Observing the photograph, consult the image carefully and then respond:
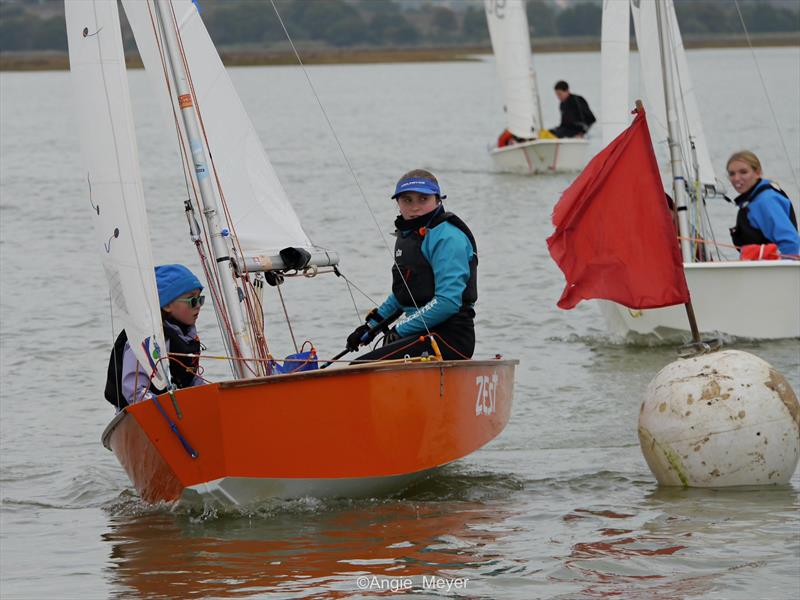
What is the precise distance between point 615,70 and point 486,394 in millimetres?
4971

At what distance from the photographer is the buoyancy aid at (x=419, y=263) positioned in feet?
22.0

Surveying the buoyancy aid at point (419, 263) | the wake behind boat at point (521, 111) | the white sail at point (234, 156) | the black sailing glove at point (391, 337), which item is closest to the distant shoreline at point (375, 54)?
the wake behind boat at point (521, 111)

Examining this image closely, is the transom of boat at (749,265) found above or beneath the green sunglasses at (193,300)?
beneath

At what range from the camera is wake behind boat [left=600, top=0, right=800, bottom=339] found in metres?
10.0

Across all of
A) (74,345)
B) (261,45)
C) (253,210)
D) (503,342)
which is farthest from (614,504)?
(261,45)

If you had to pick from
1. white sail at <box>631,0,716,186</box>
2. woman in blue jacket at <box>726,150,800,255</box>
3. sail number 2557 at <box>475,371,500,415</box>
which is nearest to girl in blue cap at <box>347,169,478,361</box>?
sail number 2557 at <box>475,371,500,415</box>

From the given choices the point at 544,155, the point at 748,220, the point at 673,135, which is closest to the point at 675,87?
the point at 673,135

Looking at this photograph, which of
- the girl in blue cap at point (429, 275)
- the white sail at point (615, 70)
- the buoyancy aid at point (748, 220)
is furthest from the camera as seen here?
the white sail at point (615, 70)

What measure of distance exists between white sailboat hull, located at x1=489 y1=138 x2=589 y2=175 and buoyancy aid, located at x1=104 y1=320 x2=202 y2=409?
16.8 metres

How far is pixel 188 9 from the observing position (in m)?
7.05

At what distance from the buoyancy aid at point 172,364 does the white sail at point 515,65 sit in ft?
58.5

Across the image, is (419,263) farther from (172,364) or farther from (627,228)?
(172,364)

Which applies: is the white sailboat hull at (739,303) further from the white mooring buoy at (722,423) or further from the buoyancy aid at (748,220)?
the white mooring buoy at (722,423)

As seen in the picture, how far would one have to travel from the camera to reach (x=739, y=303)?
10141 mm
